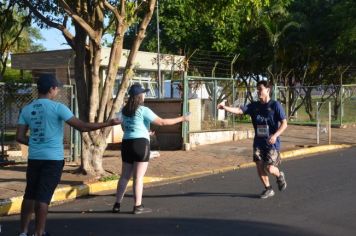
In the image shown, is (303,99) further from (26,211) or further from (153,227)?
(26,211)

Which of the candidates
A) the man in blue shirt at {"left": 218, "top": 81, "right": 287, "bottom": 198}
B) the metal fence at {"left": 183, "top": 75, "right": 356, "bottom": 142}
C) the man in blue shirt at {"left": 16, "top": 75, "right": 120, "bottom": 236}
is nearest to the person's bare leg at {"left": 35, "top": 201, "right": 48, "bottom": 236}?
the man in blue shirt at {"left": 16, "top": 75, "right": 120, "bottom": 236}

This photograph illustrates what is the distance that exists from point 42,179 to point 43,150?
11.7 inches

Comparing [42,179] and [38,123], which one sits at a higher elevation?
[38,123]

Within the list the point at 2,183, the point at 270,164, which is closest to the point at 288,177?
the point at 270,164

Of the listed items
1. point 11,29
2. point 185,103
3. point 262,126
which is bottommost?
point 262,126

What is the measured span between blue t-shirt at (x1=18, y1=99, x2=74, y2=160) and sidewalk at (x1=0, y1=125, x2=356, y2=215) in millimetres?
2572

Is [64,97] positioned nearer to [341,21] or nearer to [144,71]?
[144,71]

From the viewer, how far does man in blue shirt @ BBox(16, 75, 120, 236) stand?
6.02m

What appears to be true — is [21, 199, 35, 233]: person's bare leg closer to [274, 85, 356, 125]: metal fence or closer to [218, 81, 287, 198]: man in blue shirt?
[218, 81, 287, 198]: man in blue shirt

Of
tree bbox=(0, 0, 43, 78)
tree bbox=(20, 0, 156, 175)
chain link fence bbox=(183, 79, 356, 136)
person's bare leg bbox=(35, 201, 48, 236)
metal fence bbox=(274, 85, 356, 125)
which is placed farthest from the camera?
metal fence bbox=(274, 85, 356, 125)

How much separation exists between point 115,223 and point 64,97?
7127 mm

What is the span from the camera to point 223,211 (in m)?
8.01

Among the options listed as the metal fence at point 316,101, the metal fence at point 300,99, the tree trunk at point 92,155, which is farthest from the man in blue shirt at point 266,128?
the metal fence at point 316,101

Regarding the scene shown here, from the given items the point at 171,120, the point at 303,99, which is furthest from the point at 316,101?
the point at 171,120
